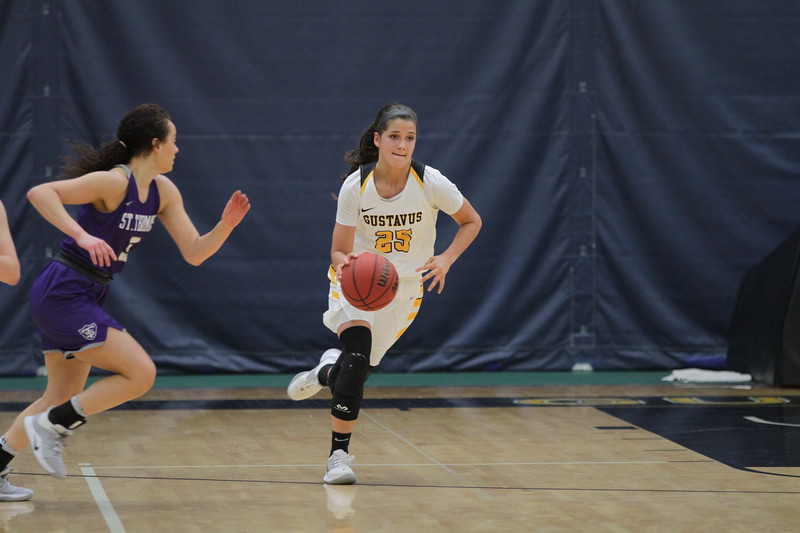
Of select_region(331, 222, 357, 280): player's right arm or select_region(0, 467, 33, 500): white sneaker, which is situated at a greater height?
select_region(331, 222, 357, 280): player's right arm

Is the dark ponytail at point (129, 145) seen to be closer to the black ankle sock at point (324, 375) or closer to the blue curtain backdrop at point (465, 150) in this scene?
the black ankle sock at point (324, 375)

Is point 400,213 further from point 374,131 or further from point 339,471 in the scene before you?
point 339,471

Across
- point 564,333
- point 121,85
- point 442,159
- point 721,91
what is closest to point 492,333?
point 564,333

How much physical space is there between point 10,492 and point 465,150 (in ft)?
17.5

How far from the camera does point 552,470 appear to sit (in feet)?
18.3

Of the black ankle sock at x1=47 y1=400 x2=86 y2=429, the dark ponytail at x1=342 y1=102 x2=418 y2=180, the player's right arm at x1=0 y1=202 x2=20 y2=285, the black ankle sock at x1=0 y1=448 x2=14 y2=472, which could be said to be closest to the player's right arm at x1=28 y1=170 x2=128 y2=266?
the player's right arm at x1=0 y1=202 x2=20 y2=285

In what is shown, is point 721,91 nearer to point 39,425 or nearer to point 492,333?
point 492,333

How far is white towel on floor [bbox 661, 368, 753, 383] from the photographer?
880 centimetres

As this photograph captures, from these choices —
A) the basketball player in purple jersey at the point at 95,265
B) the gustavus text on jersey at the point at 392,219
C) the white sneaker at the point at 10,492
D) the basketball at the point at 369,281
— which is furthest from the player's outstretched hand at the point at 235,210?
the white sneaker at the point at 10,492

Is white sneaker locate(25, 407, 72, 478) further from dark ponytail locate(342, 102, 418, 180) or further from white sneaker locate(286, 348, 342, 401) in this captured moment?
dark ponytail locate(342, 102, 418, 180)

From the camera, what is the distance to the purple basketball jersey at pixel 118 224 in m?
4.70

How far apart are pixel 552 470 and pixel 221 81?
189 inches

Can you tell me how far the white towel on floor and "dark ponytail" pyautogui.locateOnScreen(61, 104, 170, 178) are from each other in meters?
5.42

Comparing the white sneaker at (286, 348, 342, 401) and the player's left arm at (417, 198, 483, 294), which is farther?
the white sneaker at (286, 348, 342, 401)
